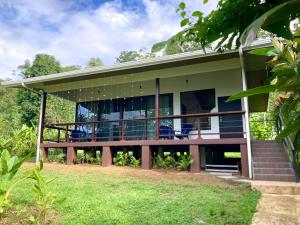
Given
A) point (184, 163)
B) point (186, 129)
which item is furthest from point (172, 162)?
point (186, 129)

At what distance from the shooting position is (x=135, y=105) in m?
12.6

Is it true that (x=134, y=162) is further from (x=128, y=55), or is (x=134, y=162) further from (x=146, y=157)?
(x=128, y=55)

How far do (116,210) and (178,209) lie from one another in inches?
39.1

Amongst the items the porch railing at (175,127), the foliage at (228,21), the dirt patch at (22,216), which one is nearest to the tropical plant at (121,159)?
the porch railing at (175,127)

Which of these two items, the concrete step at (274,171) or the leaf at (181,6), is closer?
the leaf at (181,6)

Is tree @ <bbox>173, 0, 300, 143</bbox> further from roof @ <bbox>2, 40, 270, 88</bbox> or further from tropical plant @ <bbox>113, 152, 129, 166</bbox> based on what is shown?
tropical plant @ <bbox>113, 152, 129, 166</bbox>

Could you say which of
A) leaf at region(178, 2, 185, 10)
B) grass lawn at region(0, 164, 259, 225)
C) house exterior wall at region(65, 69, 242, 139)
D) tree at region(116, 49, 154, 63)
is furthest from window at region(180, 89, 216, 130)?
tree at region(116, 49, 154, 63)

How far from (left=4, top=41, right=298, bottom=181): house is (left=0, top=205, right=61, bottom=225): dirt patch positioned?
5.21m

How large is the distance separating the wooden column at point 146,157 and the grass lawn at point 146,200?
4.65 feet

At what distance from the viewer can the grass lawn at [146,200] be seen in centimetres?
409

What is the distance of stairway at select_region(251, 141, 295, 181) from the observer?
282 inches

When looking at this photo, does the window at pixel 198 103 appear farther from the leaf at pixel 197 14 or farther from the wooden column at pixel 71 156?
the leaf at pixel 197 14

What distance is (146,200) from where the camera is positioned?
17.0 feet

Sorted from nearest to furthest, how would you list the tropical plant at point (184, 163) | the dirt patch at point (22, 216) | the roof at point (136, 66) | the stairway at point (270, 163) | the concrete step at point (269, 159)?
the dirt patch at point (22, 216) → the stairway at point (270, 163) → the concrete step at point (269, 159) → the roof at point (136, 66) → the tropical plant at point (184, 163)
